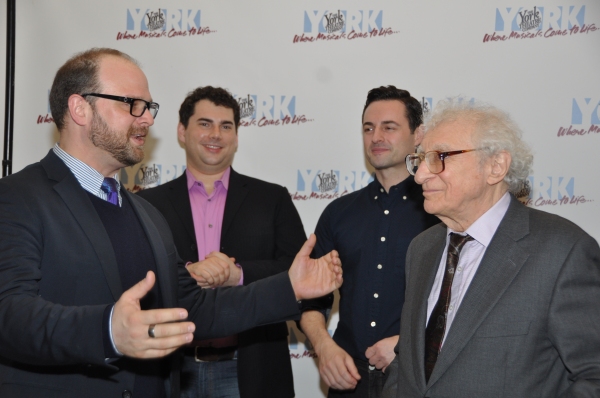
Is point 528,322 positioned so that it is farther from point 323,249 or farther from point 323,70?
point 323,70

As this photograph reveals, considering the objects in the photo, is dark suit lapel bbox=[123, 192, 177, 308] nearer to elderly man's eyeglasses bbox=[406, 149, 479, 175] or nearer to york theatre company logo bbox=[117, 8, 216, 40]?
elderly man's eyeglasses bbox=[406, 149, 479, 175]

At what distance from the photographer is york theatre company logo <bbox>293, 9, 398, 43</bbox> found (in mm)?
4270

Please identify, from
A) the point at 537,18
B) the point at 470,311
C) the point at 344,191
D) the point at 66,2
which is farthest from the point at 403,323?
the point at 66,2

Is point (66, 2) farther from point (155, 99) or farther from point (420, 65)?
point (420, 65)

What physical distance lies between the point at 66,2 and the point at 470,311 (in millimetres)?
3705

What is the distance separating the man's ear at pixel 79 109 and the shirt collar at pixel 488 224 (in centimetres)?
150

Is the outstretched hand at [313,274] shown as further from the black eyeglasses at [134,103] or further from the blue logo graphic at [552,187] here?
the blue logo graphic at [552,187]

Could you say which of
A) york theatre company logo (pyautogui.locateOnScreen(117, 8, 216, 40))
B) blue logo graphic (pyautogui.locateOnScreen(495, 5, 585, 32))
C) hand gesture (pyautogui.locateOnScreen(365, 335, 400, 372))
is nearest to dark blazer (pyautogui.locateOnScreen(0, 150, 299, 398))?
hand gesture (pyautogui.locateOnScreen(365, 335, 400, 372))

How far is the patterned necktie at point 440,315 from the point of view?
7.14ft

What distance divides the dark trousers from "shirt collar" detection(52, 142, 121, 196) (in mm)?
1587

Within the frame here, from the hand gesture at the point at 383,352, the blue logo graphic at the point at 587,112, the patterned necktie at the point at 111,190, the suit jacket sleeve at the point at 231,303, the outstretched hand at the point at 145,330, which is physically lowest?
the hand gesture at the point at 383,352

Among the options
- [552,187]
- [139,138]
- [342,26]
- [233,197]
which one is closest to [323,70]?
[342,26]

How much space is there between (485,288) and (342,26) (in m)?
2.70

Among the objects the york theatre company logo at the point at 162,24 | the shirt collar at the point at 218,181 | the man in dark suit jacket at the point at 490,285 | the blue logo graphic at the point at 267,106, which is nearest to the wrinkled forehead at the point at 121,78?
the man in dark suit jacket at the point at 490,285
